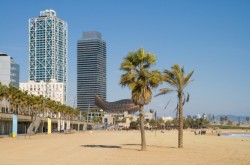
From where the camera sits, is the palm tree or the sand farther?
the palm tree

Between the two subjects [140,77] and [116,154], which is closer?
[116,154]

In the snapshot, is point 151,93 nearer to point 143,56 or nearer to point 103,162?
point 143,56

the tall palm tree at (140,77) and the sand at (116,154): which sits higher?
the tall palm tree at (140,77)

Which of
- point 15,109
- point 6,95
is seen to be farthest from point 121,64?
point 15,109

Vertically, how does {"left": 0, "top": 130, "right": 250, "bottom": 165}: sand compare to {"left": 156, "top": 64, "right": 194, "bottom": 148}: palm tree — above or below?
below

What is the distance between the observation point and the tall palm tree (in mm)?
31906

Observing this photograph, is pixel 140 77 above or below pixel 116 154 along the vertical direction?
above

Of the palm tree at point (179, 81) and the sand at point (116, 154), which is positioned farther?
the palm tree at point (179, 81)

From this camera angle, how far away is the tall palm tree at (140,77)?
105 feet

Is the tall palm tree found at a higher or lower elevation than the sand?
higher

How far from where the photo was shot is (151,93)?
3225 cm

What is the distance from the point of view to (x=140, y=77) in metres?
32.3

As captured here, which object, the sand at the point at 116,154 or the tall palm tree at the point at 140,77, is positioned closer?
the sand at the point at 116,154

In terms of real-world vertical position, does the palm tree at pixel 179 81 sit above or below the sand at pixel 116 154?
above
